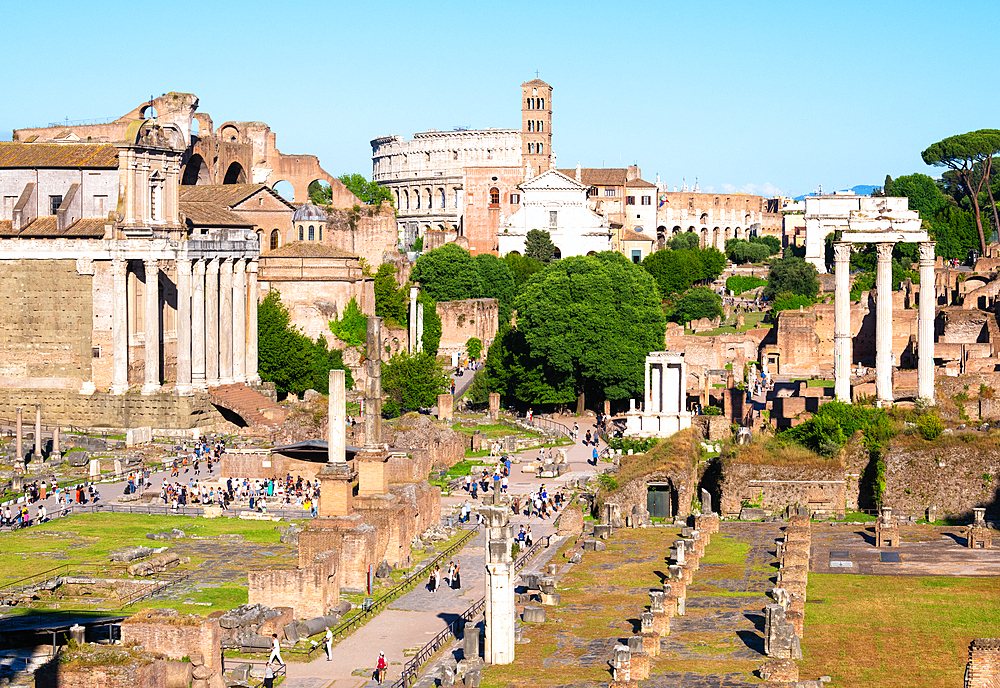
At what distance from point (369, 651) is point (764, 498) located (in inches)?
659

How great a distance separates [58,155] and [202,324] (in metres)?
9.50

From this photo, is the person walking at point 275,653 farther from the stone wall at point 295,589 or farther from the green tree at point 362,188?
the green tree at point 362,188

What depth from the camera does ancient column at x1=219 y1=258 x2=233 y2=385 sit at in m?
62.5

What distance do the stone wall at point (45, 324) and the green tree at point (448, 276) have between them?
30.9m

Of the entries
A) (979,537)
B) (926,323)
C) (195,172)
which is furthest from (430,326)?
(979,537)

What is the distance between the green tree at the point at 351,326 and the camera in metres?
72.1

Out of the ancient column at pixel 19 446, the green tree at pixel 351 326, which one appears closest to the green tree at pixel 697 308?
the green tree at pixel 351 326

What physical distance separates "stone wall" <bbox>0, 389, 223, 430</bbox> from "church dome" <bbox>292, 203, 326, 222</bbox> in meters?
21.3

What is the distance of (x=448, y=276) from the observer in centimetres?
9025

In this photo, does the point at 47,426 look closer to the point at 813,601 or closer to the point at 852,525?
the point at 852,525

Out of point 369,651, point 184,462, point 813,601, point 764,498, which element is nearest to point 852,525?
point 764,498

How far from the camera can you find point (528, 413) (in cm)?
6519

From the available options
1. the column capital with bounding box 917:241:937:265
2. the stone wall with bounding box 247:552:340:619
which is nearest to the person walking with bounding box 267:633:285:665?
the stone wall with bounding box 247:552:340:619

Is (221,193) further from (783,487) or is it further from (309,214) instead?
(783,487)
